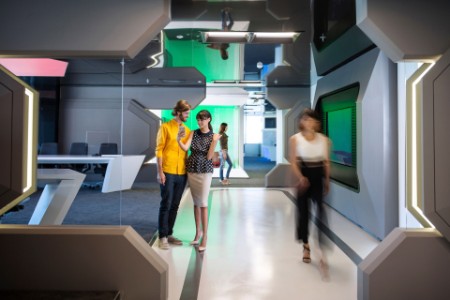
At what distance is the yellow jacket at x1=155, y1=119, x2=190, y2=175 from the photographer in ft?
11.3

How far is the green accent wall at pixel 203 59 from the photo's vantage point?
892 centimetres

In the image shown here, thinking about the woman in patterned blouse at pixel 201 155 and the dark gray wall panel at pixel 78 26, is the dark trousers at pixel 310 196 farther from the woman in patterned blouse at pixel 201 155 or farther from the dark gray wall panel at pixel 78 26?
the dark gray wall panel at pixel 78 26

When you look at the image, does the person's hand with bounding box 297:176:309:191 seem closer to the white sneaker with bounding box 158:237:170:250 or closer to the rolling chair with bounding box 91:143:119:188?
the white sneaker with bounding box 158:237:170:250

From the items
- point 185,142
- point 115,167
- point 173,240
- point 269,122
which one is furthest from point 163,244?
point 269,122

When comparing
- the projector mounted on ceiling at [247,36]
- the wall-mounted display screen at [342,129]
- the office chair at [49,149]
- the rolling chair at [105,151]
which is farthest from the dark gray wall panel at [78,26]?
the rolling chair at [105,151]

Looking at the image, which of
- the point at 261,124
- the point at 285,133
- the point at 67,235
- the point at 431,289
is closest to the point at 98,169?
the point at 285,133

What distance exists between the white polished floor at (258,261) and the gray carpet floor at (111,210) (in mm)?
523

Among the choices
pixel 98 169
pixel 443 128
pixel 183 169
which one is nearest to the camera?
pixel 443 128

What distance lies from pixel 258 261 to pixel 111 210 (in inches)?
131

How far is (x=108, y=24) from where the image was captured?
91.0 inches

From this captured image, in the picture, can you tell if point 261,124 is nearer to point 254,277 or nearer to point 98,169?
point 98,169

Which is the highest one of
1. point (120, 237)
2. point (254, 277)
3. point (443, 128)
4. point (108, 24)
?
point (108, 24)

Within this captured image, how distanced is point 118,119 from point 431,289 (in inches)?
355

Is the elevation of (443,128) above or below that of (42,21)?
below
